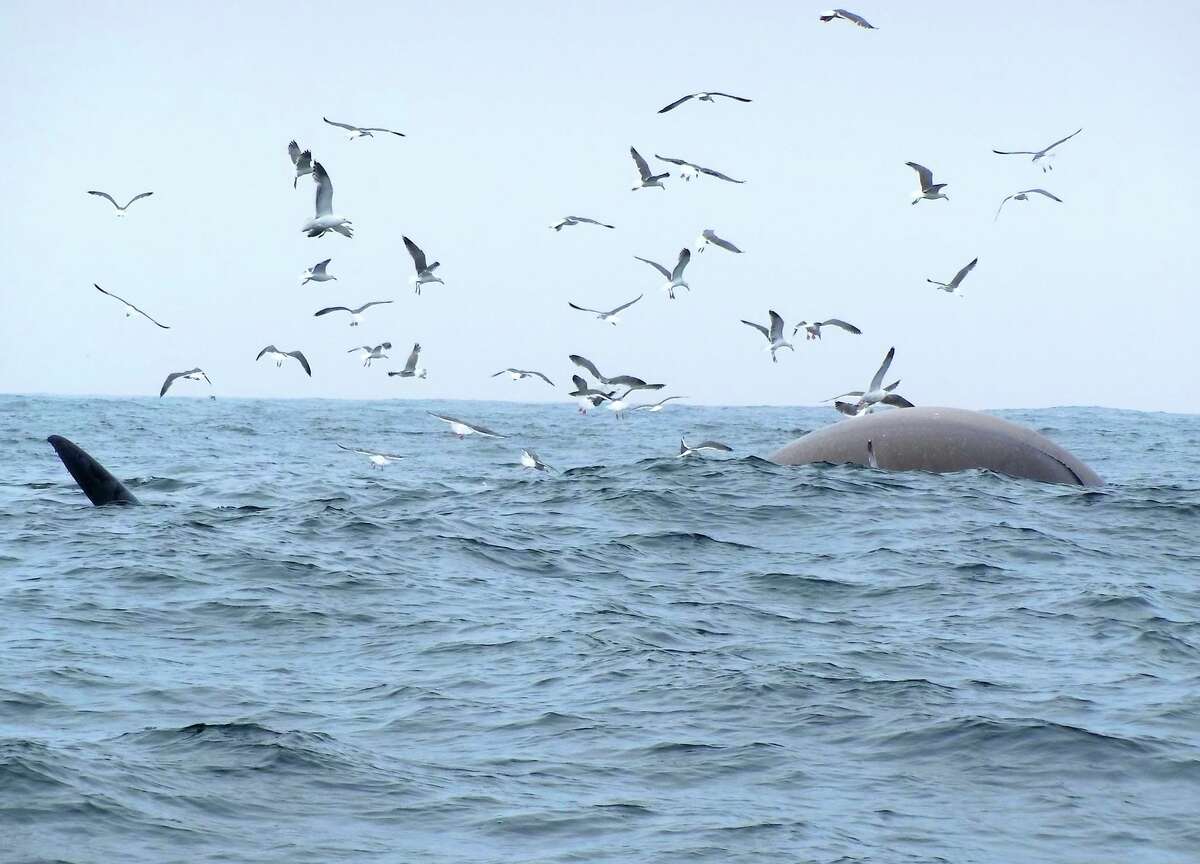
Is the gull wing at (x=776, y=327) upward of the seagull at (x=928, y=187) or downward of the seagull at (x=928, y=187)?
downward

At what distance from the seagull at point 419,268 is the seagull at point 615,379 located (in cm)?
359

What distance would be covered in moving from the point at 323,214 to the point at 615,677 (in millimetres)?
12122

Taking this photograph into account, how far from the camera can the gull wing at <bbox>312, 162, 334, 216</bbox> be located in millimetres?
21484

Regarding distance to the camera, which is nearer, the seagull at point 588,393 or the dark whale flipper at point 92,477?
the dark whale flipper at point 92,477

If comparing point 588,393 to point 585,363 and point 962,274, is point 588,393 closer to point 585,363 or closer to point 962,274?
point 585,363

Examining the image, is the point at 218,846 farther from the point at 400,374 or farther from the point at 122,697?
the point at 400,374

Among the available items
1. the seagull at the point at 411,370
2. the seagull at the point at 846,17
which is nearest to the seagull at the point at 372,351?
the seagull at the point at 411,370

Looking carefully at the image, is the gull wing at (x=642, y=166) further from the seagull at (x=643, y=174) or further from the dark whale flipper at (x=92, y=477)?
the dark whale flipper at (x=92, y=477)

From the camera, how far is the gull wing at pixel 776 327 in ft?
93.1

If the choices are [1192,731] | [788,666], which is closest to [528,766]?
[788,666]

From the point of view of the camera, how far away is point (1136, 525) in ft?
70.1

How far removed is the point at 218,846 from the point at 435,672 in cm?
430

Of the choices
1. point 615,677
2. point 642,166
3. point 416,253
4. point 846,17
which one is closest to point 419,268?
point 416,253

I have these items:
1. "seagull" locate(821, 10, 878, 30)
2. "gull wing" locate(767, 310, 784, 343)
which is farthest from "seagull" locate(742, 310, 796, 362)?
"seagull" locate(821, 10, 878, 30)
